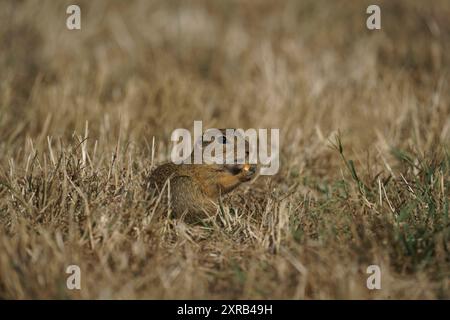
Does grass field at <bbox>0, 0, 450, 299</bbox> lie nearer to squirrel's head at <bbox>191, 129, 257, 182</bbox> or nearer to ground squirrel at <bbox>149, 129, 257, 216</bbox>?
ground squirrel at <bbox>149, 129, 257, 216</bbox>

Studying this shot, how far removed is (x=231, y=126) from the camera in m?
5.12

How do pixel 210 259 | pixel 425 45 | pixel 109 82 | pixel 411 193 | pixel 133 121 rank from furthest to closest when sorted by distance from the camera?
pixel 425 45, pixel 109 82, pixel 133 121, pixel 411 193, pixel 210 259

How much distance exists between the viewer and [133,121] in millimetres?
4906

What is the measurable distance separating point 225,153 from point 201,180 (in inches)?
7.9

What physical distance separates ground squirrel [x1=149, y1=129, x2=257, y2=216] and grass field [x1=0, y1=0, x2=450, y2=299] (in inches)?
4.2

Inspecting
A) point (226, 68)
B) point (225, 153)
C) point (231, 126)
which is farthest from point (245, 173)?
point (226, 68)

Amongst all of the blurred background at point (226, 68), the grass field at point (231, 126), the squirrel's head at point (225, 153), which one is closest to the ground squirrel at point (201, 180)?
the squirrel's head at point (225, 153)

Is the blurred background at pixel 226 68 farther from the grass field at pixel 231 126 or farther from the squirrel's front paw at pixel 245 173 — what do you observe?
the squirrel's front paw at pixel 245 173

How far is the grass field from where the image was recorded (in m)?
2.93

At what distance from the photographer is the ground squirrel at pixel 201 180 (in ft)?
11.6

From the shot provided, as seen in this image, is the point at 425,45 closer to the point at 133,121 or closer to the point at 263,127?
the point at 263,127

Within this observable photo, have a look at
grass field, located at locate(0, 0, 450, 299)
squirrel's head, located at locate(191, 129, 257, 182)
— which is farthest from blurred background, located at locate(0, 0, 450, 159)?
squirrel's head, located at locate(191, 129, 257, 182)
